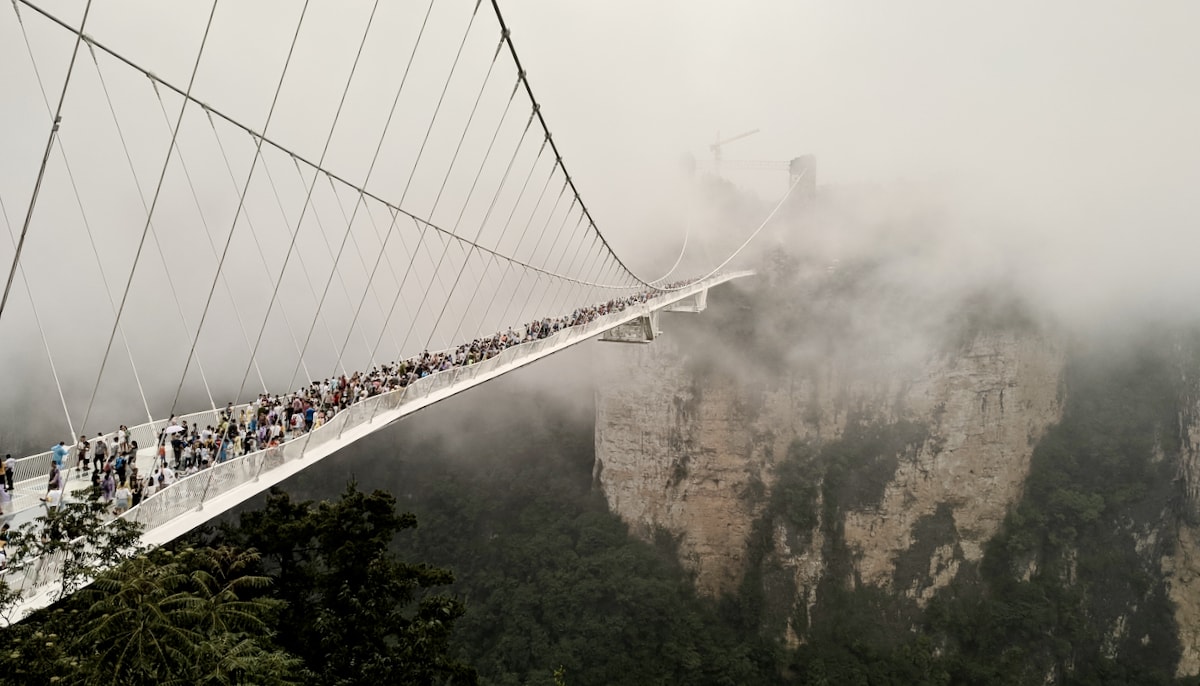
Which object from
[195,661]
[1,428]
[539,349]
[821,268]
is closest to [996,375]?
[821,268]

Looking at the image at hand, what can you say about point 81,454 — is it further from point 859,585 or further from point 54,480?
point 859,585

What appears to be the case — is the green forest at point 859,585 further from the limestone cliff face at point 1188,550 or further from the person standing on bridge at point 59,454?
the person standing on bridge at point 59,454

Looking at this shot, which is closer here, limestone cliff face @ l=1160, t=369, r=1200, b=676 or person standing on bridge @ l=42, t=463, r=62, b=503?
person standing on bridge @ l=42, t=463, r=62, b=503

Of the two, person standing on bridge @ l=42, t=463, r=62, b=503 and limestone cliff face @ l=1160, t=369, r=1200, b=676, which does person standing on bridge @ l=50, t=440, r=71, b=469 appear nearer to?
person standing on bridge @ l=42, t=463, r=62, b=503

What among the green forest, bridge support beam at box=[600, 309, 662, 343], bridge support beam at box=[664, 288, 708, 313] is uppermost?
bridge support beam at box=[664, 288, 708, 313]

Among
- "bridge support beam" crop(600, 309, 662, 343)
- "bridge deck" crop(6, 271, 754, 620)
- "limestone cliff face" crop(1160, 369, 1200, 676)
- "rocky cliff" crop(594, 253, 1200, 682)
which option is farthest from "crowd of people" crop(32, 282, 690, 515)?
Answer: "limestone cliff face" crop(1160, 369, 1200, 676)

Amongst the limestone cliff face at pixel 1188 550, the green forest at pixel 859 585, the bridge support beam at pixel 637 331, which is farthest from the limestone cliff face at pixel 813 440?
the bridge support beam at pixel 637 331
